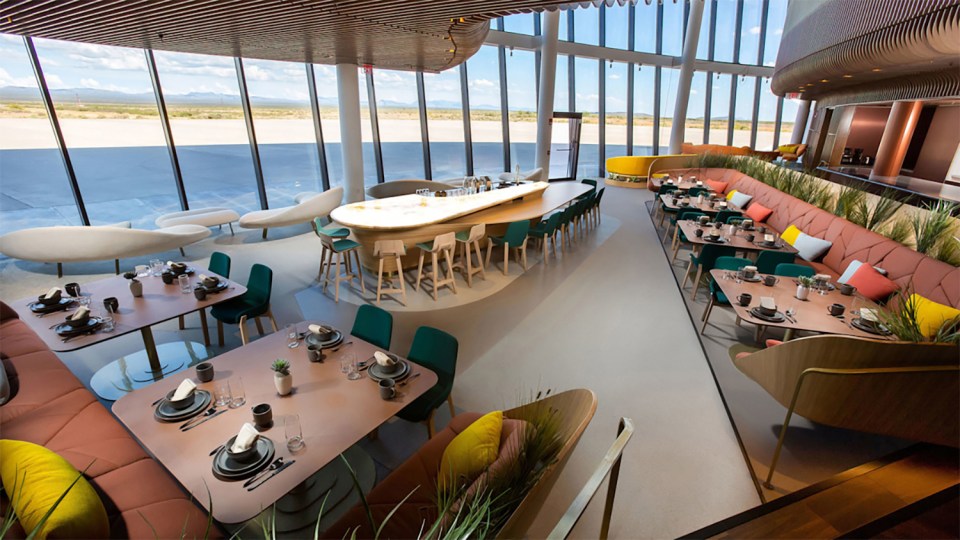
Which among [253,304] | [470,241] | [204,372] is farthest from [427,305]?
[204,372]

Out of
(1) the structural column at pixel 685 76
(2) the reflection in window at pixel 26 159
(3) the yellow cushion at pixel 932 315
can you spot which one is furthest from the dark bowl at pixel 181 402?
(1) the structural column at pixel 685 76

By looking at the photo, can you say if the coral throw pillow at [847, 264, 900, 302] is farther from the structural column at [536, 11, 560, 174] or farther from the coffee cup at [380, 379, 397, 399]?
the structural column at [536, 11, 560, 174]

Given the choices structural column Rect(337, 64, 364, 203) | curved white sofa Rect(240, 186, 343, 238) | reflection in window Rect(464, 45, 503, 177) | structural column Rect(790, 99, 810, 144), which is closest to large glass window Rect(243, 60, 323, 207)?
structural column Rect(337, 64, 364, 203)

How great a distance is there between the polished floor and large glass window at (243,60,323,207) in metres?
2.52

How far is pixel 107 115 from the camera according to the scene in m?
6.64

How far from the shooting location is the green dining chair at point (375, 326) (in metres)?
2.92

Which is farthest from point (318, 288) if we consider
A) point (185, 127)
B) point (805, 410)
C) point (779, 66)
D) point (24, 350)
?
point (779, 66)

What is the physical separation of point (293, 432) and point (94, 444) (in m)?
1.25

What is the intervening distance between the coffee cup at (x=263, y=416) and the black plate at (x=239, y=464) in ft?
0.36

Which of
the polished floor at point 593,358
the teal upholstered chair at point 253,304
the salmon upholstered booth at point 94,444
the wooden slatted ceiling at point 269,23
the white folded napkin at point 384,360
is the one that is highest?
the wooden slatted ceiling at point 269,23

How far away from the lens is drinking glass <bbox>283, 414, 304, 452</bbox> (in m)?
1.86

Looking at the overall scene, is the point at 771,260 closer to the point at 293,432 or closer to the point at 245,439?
the point at 293,432

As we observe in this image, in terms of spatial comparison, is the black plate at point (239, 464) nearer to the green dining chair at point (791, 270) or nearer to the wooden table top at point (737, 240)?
the green dining chair at point (791, 270)

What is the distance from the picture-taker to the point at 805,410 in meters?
2.48
